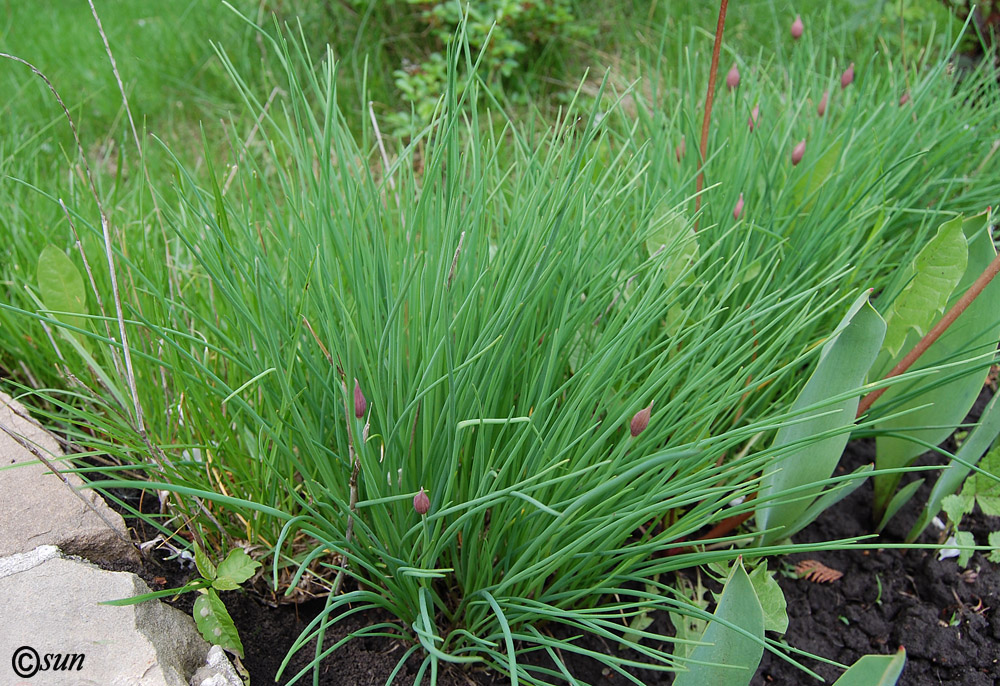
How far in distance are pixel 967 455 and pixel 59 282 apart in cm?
154

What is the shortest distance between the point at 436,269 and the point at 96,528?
0.61 m

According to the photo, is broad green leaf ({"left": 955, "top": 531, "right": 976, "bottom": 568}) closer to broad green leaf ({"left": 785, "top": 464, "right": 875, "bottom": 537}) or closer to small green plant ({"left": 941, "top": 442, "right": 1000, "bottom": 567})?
small green plant ({"left": 941, "top": 442, "right": 1000, "bottom": 567})

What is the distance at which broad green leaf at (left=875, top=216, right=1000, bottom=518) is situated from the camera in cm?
118

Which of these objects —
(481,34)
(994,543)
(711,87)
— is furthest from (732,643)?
(481,34)

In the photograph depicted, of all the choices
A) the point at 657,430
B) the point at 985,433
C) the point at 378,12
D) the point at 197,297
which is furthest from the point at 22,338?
the point at 378,12

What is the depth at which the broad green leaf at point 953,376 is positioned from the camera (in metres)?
1.18

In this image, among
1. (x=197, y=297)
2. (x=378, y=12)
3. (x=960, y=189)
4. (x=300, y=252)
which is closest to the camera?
(x=300, y=252)

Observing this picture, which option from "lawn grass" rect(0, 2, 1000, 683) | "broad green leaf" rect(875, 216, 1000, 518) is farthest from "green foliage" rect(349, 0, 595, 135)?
"broad green leaf" rect(875, 216, 1000, 518)

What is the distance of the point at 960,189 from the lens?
185 centimetres

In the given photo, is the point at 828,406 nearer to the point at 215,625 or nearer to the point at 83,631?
the point at 215,625

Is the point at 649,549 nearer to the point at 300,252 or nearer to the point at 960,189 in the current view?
the point at 300,252

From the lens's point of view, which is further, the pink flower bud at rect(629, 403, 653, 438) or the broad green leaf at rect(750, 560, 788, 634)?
the broad green leaf at rect(750, 560, 788, 634)

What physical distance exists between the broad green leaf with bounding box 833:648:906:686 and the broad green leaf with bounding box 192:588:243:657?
77 centimetres

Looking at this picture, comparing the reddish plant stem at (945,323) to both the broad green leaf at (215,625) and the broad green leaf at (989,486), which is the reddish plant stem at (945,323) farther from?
the broad green leaf at (215,625)
